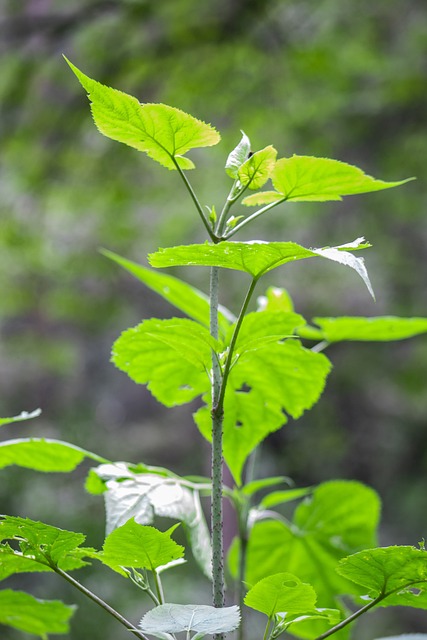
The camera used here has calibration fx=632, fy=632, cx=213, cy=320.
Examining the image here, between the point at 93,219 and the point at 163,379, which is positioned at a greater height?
the point at 163,379

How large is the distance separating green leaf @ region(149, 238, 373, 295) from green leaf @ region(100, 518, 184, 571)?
146 millimetres

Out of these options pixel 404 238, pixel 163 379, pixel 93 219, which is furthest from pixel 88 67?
pixel 404 238

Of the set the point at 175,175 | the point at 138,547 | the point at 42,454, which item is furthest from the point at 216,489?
the point at 175,175

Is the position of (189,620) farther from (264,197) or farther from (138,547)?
(264,197)

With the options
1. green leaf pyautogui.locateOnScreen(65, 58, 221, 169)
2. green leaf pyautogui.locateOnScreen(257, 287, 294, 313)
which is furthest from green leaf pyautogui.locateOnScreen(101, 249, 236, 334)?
green leaf pyautogui.locateOnScreen(65, 58, 221, 169)

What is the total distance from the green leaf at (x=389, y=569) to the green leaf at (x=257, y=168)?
22 centimetres

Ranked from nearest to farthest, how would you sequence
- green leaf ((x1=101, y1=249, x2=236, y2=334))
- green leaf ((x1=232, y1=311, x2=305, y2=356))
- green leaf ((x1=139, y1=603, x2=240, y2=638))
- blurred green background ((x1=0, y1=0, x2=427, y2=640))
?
green leaf ((x1=139, y1=603, x2=240, y2=638)) < green leaf ((x1=232, y1=311, x2=305, y2=356)) < green leaf ((x1=101, y1=249, x2=236, y2=334)) < blurred green background ((x1=0, y1=0, x2=427, y2=640))

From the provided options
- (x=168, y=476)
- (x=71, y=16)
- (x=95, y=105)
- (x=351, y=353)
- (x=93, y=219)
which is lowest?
(x=351, y=353)

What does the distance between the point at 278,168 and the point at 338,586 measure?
442 mm

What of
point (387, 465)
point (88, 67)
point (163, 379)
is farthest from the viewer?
point (387, 465)

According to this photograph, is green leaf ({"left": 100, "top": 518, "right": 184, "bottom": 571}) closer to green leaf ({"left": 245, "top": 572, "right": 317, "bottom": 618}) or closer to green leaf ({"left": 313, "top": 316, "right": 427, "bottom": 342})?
green leaf ({"left": 245, "top": 572, "right": 317, "bottom": 618})

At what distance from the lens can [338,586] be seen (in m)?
0.63

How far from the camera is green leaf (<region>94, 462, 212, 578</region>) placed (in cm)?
47

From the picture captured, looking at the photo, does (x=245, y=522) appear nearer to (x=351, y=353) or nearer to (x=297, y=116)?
(x=297, y=116)
